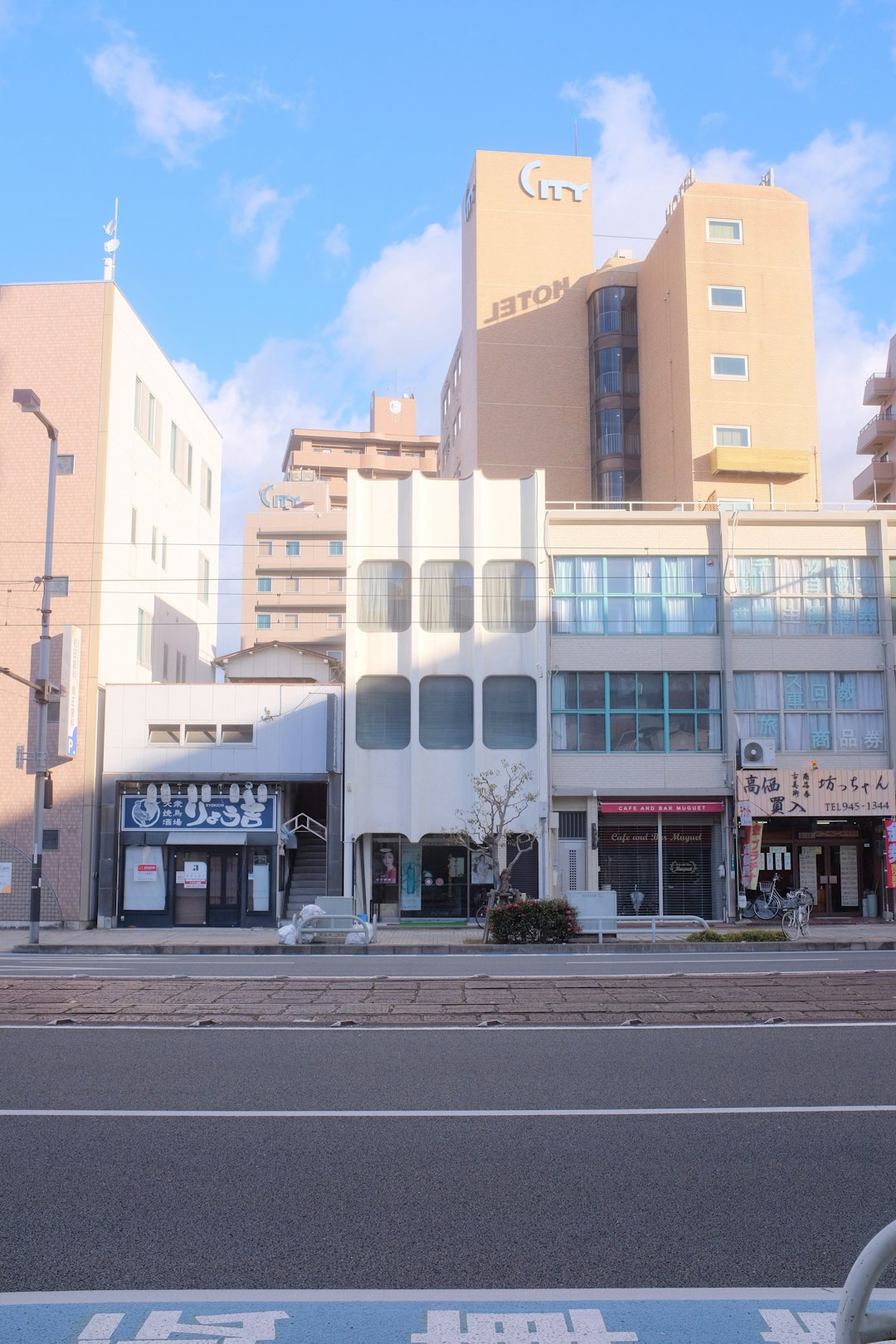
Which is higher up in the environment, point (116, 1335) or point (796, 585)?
point (796, 585)

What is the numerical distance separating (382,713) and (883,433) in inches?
1471

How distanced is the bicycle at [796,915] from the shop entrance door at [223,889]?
1508cm

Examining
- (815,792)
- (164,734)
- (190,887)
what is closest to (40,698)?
(164,734)

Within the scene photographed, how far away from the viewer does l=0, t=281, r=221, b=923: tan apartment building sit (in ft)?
110

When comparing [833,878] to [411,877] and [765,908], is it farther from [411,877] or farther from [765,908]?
[411,877]

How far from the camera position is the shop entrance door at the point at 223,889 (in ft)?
111

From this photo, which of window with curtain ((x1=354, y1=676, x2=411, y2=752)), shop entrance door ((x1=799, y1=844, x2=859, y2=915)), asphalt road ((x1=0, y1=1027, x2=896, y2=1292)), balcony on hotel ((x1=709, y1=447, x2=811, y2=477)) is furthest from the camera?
balcony on hotel ((x1=709, y1=447, x2=811, y2=477))

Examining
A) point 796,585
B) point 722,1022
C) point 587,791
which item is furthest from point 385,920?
point 722,1022

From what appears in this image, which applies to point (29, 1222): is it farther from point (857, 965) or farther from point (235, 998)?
point (857, 965)

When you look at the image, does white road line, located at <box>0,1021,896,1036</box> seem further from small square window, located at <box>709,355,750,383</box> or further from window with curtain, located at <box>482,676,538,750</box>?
small square window, located at <box>709,355,750,383</box>

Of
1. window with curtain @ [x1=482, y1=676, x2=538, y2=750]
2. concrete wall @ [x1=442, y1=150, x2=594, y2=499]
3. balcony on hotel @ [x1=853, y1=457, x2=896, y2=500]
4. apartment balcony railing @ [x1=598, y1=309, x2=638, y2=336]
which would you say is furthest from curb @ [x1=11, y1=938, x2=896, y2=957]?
balcony on hotel @ [x1=853, y1=457, x2=896, y2=500]

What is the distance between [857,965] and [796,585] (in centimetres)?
2025

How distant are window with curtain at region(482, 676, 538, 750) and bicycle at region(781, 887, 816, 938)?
942 cm

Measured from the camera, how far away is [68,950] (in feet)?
82.7
